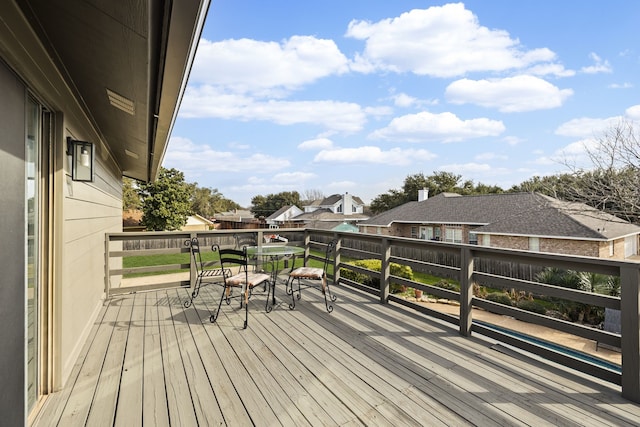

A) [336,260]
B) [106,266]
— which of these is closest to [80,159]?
[106,266]

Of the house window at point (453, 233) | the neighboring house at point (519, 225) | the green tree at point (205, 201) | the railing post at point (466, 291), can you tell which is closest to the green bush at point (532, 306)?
the neighboring house at point (519, 225)

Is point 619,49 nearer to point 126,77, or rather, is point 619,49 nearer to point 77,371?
point 126,77

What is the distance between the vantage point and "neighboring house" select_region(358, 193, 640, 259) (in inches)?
500

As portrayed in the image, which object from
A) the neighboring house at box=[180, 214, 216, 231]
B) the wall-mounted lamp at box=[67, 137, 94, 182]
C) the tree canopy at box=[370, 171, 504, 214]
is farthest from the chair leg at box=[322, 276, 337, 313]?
the tree canopy at box=[370, 171, 504, 214]

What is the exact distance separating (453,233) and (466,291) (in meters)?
17.4

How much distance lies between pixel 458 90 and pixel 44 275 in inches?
670

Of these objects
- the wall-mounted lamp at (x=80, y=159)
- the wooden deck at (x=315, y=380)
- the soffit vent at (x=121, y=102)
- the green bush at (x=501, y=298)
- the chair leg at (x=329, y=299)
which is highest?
the soffit vent at (x=121, y=102)

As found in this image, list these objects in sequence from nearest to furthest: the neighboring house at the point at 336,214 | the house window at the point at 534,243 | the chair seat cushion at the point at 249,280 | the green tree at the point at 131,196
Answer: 1. the chair seat cushion at the point at 249,280
2. the house window at the point at 534,243
3. the green tree at the point at 131,196
4. the neighboring house at the point at 336,214

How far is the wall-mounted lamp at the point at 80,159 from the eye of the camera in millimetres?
2471

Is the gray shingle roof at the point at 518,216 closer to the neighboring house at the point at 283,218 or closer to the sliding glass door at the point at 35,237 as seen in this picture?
the sliding glass door at the point at 35,237

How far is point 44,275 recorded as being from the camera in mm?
2045

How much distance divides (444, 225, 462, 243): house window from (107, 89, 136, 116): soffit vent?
61.4 feet

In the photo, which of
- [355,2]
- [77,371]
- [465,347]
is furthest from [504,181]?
[77,371]

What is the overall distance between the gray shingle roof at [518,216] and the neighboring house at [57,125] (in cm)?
1399
